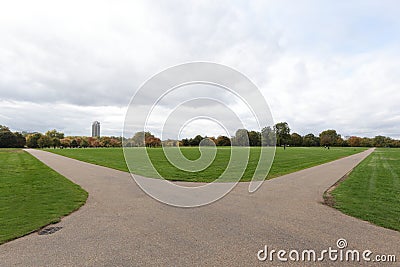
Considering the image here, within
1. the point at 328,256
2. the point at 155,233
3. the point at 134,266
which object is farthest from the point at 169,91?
the point at 328,256

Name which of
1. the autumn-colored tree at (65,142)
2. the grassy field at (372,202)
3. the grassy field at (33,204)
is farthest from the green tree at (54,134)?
the grassy field at (372,202)

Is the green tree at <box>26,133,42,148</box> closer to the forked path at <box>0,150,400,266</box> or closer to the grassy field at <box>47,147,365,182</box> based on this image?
the grassy field at <box>47,147,365,182</box>

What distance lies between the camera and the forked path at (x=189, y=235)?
3.77 metres

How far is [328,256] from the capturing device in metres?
3.89

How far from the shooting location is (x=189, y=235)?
15.2ft

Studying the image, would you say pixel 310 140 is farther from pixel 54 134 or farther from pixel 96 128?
pixel 96 128

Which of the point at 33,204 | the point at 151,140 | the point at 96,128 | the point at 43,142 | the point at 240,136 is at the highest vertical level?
the point at 96,128

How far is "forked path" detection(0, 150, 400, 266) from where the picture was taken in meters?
3.77

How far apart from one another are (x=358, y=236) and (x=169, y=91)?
672cm

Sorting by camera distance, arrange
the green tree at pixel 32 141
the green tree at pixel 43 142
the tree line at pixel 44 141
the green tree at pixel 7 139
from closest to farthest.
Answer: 1. the green tree at pixel 7 139
2. the tree line at pixel 44 141
3. the green tree at pixel 43 142
4. the green tree at pixel 32 141

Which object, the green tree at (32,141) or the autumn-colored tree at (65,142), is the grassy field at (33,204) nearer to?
the green tree at (32,141)

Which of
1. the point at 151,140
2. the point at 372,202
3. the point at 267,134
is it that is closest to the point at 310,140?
the point at 267,134

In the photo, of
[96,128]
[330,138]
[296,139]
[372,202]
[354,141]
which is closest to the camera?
[372,202]

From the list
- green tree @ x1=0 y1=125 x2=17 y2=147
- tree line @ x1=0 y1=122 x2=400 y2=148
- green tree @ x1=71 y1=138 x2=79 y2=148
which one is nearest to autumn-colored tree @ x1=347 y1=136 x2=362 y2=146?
tree line @ x1=0 y1=122 x2=400 y2=148
